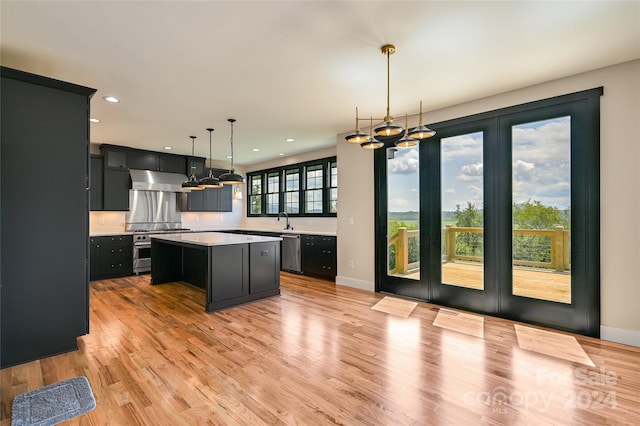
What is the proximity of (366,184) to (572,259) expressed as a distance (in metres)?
2.85

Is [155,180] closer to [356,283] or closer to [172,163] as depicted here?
[172,163]

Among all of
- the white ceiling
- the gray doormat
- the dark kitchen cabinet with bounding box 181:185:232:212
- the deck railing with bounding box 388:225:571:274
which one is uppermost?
the white ceiling

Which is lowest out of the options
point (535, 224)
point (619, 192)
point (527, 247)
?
point (527, 247)

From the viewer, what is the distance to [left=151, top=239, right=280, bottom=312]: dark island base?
12.9 ft

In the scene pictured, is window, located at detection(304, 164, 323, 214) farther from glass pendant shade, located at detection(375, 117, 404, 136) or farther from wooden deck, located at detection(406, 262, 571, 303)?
glass pendant shade, located at detection(375, 117, 404, 136)

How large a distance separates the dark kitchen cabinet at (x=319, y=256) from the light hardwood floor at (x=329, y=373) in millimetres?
2012

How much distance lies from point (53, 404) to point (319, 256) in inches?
171

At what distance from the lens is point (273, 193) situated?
8.13 m

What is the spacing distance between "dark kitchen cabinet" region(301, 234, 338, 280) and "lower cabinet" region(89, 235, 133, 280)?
353cm

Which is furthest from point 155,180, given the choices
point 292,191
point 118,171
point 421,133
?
point 421,133

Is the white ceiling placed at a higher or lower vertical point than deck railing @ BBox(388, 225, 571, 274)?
higher

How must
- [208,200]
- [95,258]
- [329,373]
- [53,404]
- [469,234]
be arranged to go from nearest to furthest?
[53,404]
[329,373]
[469,234]
[95,258]
[208,200]

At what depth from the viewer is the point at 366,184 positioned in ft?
16.8

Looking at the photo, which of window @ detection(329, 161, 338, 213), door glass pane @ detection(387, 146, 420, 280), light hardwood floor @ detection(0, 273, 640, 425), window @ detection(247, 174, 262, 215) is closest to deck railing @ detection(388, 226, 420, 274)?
door glass pane @ detection(387, 146, 420, 280)
